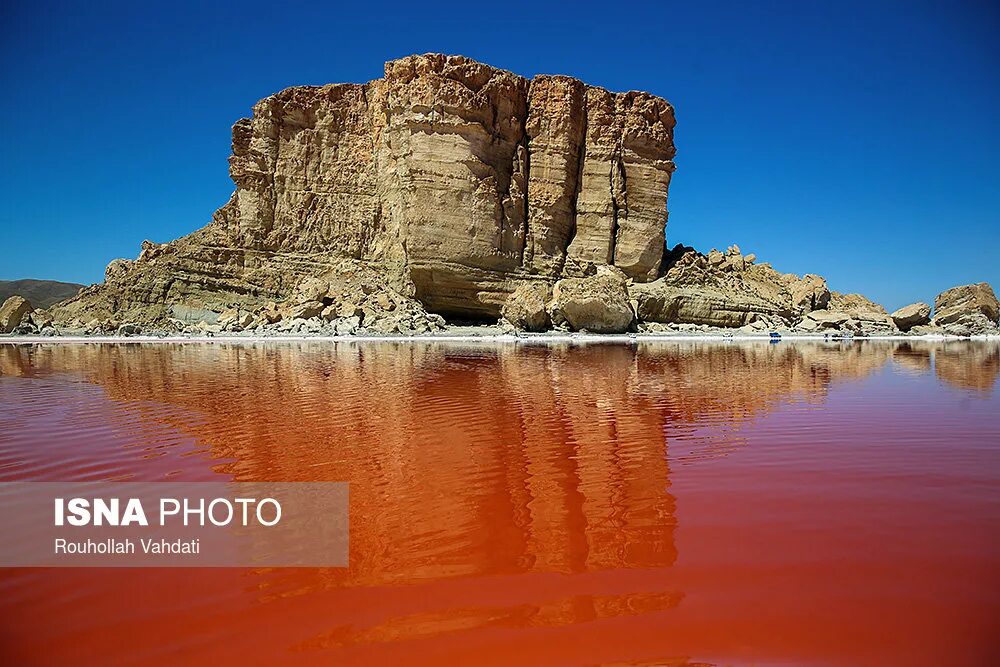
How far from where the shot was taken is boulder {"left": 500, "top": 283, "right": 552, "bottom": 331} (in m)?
31.2

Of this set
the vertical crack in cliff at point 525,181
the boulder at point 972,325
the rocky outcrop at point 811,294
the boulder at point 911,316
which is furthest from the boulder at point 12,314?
the boulder at point 972,325

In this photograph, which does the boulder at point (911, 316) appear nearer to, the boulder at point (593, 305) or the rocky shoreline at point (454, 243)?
the rocky shoreline at point (454, 243)

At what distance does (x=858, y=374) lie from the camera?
1310cm

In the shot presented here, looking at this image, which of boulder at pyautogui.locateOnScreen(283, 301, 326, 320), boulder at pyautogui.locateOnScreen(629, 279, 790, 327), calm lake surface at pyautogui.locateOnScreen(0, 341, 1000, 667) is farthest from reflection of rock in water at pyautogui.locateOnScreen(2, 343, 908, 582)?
boulder at pyautogui.locateOnScreen(629, 279, 790, 327)

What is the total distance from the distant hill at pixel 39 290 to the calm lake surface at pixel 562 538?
343ft

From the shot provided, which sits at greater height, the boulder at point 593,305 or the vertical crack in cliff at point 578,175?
the vertical crack in cliff at point 578,175

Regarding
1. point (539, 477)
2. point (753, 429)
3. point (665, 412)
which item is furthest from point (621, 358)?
point (539, 477)

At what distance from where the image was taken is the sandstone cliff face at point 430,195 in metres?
32.7

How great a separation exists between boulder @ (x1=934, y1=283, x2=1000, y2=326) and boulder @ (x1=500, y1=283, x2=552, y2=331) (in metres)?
25.9

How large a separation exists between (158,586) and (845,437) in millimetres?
6275

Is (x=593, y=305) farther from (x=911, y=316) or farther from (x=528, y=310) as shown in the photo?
(x=911, y=316)

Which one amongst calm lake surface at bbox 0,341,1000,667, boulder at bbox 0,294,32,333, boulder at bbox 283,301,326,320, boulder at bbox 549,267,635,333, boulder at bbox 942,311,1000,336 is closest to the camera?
calm lake surface at bbox 0,341,1000,667

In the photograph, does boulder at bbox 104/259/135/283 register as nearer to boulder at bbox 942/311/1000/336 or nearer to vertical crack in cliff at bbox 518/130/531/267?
vertical crack in cliff at bbox 518/130/531/267

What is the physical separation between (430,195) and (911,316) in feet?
98.2
